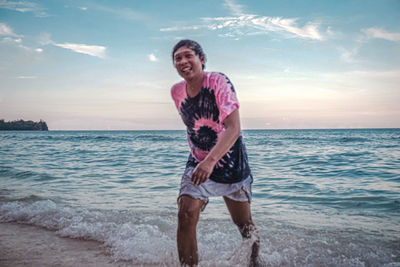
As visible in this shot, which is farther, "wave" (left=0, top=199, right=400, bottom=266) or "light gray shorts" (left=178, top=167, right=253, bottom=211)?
"wave" (left=0, top=199, right=400, bottom=266)

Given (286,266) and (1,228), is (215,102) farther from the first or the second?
(1,228)

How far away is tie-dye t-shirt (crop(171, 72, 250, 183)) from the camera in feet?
7.35

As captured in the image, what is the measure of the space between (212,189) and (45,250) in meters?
2.31

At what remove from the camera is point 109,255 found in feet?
11.4

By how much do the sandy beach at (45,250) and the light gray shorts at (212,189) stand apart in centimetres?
146

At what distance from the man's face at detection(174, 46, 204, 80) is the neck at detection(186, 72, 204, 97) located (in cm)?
3

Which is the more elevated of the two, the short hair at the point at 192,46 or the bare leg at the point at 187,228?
the short hair at the point at 192,46

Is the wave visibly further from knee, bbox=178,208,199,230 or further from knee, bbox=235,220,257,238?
knee, bbox=178,208,199,230

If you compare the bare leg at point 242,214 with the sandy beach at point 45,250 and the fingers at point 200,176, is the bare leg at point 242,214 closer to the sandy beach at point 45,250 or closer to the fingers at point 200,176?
the fingers at point 200,176

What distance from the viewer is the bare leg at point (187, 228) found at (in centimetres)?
223

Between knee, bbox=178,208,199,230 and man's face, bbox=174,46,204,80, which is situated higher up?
man's face, bbox=174,46,204,80

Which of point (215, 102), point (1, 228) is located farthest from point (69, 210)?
point (215, 102)

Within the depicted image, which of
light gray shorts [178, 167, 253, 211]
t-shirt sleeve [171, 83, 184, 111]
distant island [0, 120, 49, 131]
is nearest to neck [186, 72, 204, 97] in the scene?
t-shirt sleeve [171, 83, 184, 111]

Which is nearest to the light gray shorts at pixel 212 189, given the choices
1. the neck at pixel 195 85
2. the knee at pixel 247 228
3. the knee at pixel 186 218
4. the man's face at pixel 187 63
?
the knee at pixel 186 218
